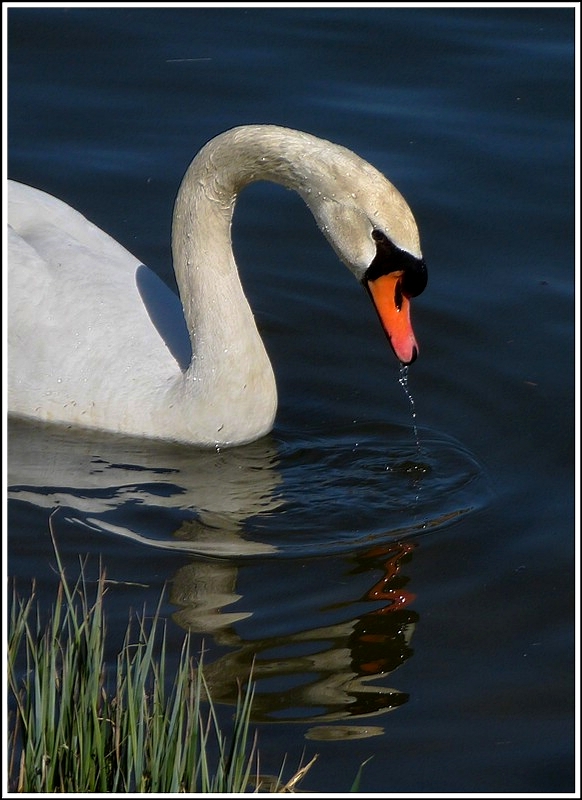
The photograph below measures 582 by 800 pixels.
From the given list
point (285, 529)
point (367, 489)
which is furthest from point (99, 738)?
point (367, 489)

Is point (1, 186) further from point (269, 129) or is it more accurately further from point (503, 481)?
point (503, 481)

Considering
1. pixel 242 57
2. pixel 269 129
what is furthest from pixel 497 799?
pixel 242 57

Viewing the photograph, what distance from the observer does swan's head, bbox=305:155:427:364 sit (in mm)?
5871

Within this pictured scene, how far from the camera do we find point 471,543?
610 centimetres

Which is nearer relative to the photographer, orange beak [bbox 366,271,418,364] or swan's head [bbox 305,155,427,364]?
swan's head [bbox 305,155,427,364]

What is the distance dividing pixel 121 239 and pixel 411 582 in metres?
3.72

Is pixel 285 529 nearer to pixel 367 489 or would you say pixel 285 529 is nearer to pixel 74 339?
pixel 367 489

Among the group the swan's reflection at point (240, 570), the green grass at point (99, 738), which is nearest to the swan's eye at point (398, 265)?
the swan's reflection at point (240, 570)

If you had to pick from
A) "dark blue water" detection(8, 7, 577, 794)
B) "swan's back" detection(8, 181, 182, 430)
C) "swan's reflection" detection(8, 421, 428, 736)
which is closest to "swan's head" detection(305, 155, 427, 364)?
"dark blue water" detection(8, 7, 577, 794)

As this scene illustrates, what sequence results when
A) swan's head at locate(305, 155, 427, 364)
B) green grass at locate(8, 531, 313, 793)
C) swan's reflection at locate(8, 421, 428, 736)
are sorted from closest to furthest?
green grass at locate(8, 531, 313, 793) < swan's reflection at locate(8, 421, 428, 736) < swan's head at locate(305, 155, 427, 364)

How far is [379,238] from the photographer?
5953 millimetres

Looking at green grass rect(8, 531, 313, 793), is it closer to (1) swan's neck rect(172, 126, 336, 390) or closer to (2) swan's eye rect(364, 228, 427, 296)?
(2) swan's eye rect(364, 228, 427, 296)

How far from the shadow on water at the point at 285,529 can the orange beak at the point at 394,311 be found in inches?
27.1

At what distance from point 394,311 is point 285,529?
1.12 m
